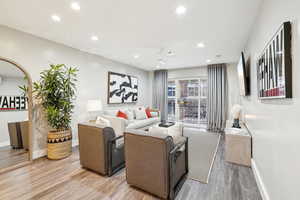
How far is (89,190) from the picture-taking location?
1809mm

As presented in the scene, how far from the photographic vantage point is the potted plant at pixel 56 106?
2672 mm

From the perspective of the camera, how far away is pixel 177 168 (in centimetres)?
188

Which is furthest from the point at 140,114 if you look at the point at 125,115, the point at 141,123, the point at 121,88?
the point at 121,88

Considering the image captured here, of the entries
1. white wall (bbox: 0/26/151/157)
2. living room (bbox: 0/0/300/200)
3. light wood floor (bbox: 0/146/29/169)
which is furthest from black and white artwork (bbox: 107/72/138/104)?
light wood floor (bbox: 0/146/29/169)

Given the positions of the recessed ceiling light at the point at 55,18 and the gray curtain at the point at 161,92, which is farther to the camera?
the gray curtain at the point at 161,92

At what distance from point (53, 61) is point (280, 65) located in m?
3.95

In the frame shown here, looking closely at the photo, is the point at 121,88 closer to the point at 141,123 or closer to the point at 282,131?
the point at 141,123

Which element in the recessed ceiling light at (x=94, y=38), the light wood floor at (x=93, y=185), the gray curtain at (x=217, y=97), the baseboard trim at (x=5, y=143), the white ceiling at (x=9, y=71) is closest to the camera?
the light wood floor at (x=93, y=185)

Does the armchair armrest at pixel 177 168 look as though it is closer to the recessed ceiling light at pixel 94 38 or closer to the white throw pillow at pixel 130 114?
the white throw pillow at pixel 130 114

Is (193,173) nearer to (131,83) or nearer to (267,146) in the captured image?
(267,146)

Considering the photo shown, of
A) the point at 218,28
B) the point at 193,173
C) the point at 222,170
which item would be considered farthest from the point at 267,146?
the point at 218,28

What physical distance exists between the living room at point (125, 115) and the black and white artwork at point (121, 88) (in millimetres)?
356

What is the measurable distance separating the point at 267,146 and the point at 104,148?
2.23m

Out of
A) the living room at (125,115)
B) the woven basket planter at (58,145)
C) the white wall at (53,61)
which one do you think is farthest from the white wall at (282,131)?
the white wall at (53,61)
